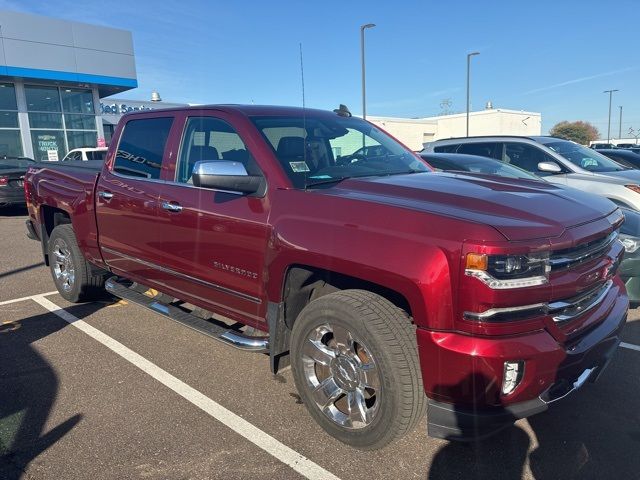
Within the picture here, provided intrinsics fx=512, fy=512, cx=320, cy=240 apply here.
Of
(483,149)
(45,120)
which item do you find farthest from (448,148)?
(45,120)

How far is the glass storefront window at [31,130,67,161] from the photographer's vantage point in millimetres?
22812

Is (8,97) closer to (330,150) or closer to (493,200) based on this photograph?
(330,150)

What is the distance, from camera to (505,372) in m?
2.32

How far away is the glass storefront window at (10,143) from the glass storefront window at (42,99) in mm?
1317

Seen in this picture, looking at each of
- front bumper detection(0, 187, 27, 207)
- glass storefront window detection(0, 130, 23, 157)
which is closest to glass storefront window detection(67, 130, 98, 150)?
glass storefront window detection(0, 130, 23, 157)

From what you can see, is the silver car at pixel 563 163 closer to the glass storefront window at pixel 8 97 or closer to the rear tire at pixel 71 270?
the rear tire at pixel 71 270

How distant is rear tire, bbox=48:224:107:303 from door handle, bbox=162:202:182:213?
6.31 ft

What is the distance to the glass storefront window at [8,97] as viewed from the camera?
21.6 m

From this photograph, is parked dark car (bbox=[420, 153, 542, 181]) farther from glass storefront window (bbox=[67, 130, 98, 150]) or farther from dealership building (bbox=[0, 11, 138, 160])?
glass storefront window (bbox=[67, 130, 98, 150])

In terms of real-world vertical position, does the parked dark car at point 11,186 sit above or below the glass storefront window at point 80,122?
below

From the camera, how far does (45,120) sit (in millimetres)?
23109

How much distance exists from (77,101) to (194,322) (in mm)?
24092

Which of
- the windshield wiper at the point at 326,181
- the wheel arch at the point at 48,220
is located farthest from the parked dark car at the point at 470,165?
the wheel arch at the point at 48,220

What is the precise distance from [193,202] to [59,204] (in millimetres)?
2448
